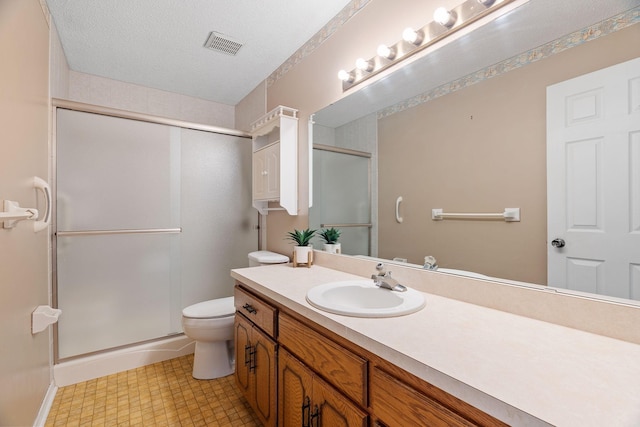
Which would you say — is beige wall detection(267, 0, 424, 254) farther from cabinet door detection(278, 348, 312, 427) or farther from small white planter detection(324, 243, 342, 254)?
cabinet door detection(278, 348, 312, 427)

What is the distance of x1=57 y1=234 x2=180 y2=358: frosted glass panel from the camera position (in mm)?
1992

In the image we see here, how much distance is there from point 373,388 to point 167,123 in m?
2.39

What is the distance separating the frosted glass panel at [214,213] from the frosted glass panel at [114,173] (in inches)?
4.7

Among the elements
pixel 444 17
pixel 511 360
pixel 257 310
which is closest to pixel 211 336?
pixel 257 310

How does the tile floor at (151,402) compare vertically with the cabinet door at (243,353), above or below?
below

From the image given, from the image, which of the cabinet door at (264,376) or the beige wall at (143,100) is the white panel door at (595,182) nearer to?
the cabinet door at (264,376)

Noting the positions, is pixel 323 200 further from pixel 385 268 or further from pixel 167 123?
pixel 167 123

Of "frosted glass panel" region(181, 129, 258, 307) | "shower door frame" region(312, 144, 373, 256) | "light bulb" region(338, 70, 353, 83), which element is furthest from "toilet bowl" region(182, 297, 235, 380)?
"light bulb" region(338, 70, 353, 83)

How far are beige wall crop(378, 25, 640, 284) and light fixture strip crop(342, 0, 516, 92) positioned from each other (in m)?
0.27

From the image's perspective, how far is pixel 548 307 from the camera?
3.03 feet

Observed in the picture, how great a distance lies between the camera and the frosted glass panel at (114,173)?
6.53 feet

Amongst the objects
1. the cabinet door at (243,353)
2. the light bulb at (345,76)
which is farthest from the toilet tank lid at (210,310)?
the light bulb at (345,76)

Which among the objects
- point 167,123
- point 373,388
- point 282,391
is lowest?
point 282,391

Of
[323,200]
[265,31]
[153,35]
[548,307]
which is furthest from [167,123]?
[548,307]
